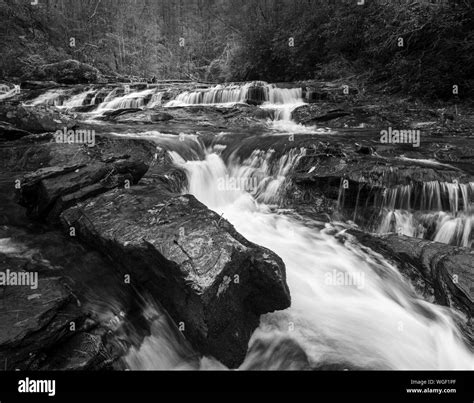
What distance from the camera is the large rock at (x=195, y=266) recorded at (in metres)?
3.62

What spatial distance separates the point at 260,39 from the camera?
891 inches

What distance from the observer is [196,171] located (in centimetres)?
855

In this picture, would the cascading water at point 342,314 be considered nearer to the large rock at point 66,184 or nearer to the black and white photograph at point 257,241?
the black and white photograph at point 257,241

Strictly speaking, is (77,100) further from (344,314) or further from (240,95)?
(344,314)

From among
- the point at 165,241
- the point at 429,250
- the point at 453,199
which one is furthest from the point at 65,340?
the point at 453,199

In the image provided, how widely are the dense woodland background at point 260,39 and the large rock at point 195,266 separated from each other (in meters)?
12.3

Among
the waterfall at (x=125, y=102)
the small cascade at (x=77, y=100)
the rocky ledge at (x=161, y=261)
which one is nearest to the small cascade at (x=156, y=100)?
the waterfall at (x=125, y=102)

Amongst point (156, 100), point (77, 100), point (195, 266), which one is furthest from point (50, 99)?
point (195, 266)

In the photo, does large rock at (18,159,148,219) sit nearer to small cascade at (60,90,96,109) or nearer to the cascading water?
the cascading water

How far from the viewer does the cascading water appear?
393cm

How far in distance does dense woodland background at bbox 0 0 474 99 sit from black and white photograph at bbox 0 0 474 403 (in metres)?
0.17

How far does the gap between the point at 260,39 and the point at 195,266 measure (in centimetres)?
2215
